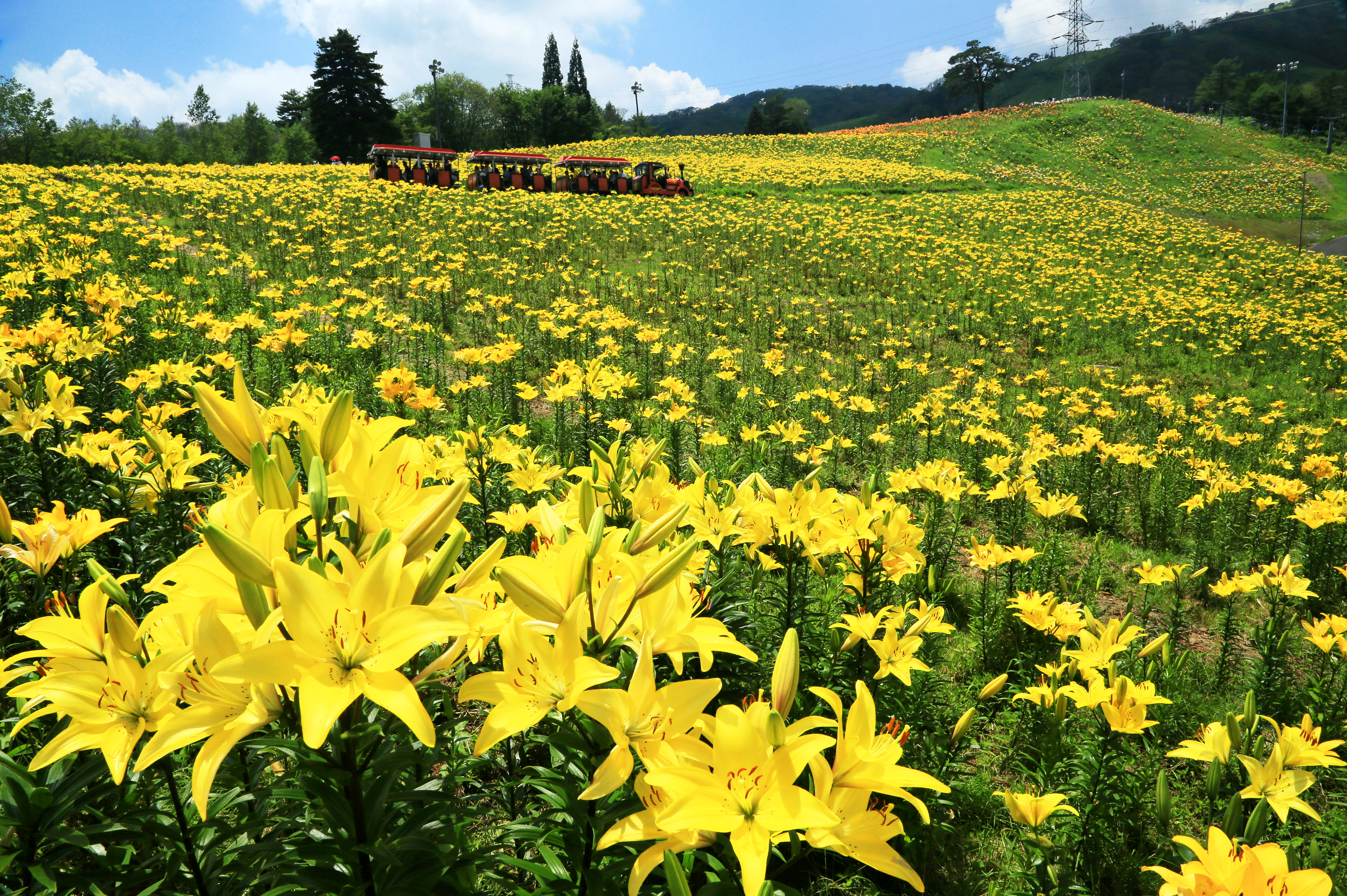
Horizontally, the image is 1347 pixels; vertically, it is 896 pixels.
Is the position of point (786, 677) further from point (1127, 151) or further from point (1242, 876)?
point (1127, 151)

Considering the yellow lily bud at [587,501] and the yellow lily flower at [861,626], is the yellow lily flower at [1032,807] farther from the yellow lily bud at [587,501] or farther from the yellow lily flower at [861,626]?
the yellow lily bud at [587,501]

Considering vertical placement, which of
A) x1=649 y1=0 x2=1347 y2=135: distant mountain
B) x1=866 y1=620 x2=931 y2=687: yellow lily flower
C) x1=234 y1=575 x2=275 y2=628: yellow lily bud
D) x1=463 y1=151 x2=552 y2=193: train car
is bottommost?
x1=866 y1=620 x2=931 y2=687: yellow lily flower

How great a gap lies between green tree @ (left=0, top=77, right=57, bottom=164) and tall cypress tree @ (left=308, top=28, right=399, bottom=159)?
74.4 feet

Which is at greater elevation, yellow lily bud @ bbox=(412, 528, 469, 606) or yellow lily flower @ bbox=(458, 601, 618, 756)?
yellow lily bud @ bbox=(412, 528, 469, 606)

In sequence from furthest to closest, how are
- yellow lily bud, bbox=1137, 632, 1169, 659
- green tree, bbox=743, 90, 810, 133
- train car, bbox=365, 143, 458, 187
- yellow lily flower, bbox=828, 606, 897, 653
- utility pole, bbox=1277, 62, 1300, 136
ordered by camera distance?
green tree, bbox=743, 90, 810, 133 < utility pole, bbox=1277, 62, 1300, 136 < train car, bbox=365, 143, 458, 187 < yellow lily bud, bbox=1137, 632, 1169, 659 < yellow lily flower, bbox=828, 606, 897, 653

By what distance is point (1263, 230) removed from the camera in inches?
971

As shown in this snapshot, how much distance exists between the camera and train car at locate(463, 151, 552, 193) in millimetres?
19797

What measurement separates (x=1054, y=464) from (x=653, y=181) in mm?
18882

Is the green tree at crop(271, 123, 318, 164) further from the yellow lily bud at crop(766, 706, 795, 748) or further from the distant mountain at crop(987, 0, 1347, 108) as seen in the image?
the distant mountain at crop(987, 0, 1347, 108)

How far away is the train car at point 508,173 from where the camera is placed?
19.8m

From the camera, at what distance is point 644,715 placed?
1.00m

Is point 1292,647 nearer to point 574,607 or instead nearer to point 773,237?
point 574,607

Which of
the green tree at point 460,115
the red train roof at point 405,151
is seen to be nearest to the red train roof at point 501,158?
the red train roof at point 405,151

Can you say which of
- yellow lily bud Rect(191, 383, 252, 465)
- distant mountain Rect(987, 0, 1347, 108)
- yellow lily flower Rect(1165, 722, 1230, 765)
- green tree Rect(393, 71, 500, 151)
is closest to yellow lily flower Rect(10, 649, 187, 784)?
yellow lily bud Rect(191, 383, 252, 465)
